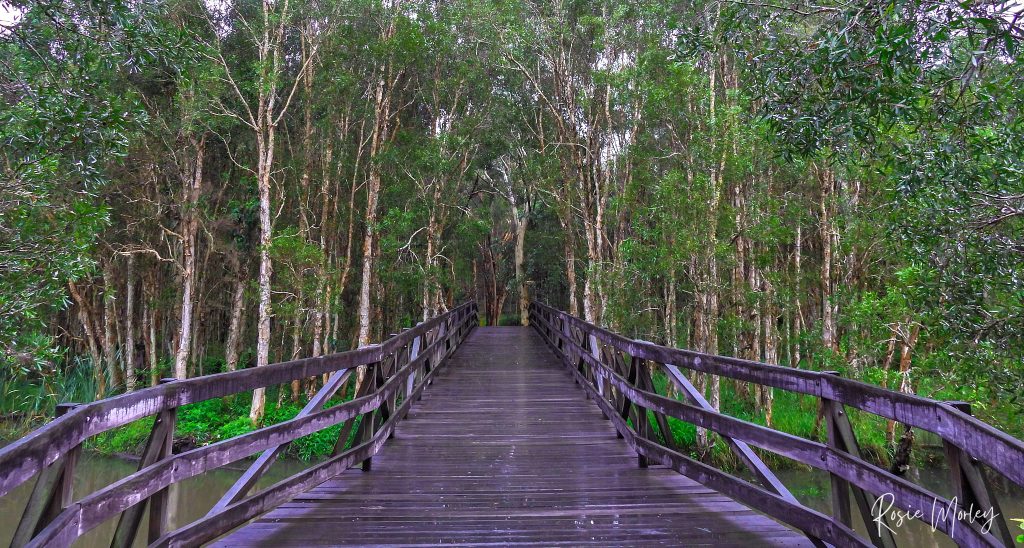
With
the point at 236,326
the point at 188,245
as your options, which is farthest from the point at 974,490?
the point at 236,326

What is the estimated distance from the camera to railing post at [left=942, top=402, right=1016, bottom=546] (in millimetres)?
1760

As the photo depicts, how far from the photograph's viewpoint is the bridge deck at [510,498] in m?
3.09

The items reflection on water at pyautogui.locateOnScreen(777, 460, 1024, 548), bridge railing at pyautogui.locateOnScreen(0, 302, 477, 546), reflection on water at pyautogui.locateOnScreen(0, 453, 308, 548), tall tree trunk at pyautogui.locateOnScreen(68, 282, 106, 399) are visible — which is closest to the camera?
bridge railing at pyautogui.locateOnScreen(0, 302, 477, 546)

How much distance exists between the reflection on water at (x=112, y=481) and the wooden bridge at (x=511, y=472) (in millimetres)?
8003

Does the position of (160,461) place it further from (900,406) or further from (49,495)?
(900,406)

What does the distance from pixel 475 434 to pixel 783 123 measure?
420 centimetres

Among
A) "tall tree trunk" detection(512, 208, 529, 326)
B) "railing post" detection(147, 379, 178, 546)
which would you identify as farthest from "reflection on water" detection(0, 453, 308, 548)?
"tall tree trunk" detection(512, 208, 529, 326)

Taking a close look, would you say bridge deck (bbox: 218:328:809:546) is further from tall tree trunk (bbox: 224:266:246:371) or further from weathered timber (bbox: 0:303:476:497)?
tall tree trunk (bbox: 224:266:246:371)

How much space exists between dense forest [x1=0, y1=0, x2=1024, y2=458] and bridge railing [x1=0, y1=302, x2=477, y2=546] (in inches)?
149

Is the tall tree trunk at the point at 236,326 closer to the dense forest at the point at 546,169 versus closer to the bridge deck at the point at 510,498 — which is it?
the dense forest at the point at 546,169

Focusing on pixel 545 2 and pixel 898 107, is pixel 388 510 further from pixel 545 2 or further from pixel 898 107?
pixel 545 2

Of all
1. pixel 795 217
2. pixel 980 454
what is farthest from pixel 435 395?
pixel 795 217

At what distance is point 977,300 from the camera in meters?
5.06

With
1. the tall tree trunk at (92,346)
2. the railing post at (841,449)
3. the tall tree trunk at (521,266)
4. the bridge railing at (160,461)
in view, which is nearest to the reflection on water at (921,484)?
the railing post at (841,449)
